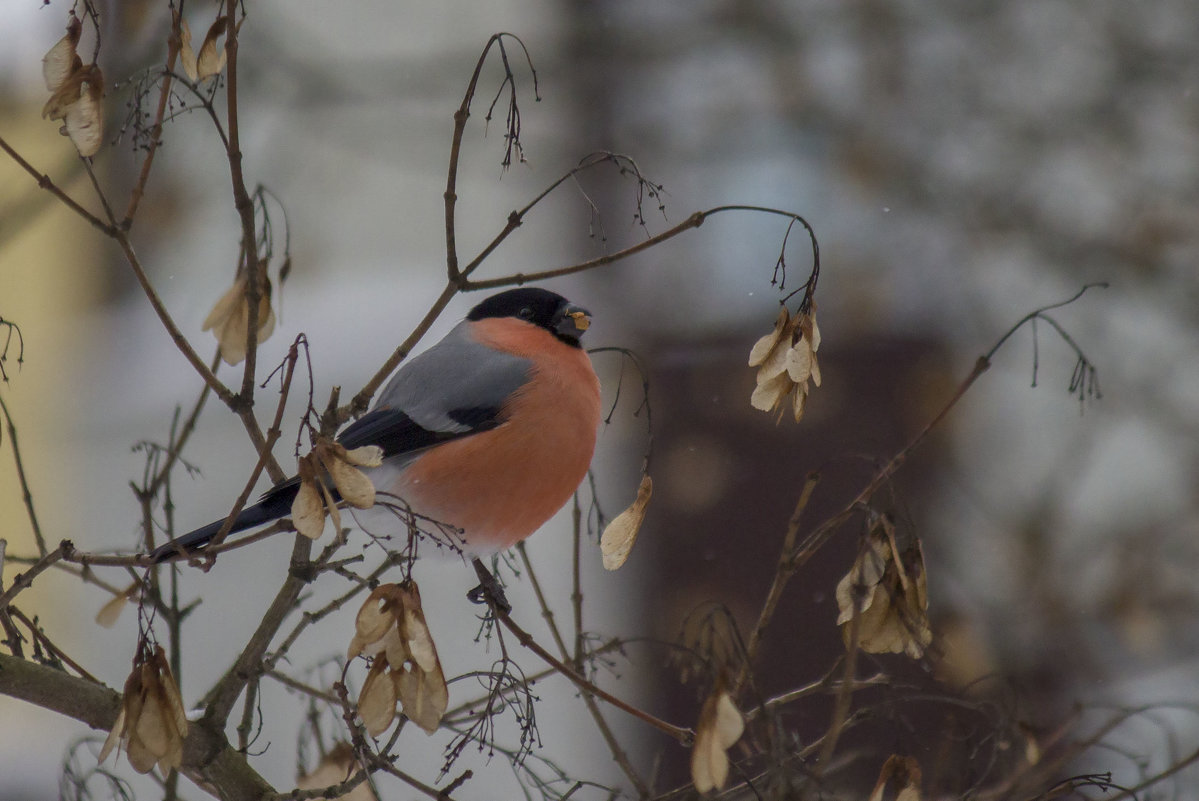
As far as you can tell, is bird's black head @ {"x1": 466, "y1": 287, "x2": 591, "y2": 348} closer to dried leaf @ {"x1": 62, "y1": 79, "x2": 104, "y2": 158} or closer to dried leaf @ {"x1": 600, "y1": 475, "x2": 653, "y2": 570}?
dried leaf @ {"x1": 600, "y1": 475, "x2": 653, "y2": 570}

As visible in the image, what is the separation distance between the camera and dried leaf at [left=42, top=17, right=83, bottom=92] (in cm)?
57

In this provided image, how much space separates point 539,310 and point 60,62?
0.54 metres

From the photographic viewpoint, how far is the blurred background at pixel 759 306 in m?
1.61

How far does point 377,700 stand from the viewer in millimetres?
528

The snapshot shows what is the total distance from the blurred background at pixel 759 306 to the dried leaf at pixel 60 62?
0.67 meters

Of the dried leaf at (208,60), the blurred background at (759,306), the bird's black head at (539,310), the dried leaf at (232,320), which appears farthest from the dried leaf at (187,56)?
the blurred background at (759,306)

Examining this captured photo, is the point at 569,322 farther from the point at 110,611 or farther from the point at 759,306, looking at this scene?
the point at 759,306

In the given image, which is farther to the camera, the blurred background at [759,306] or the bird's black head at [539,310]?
the blurred background at [759,306]

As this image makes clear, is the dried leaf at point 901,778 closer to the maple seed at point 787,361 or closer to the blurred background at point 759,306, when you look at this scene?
the maple seed at point 787,361

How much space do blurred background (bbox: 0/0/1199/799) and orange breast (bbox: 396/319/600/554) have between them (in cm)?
55

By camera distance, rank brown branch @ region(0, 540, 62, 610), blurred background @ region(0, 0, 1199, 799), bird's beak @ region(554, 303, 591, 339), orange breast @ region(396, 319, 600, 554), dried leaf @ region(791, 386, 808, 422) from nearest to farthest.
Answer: brown branch @ region(0, 540, 62, 610) → dried leaf @ region(791, 386, 808, 422) → orange breast @ region(396, 319, 600, 554) → bird's beak @ region(554, 303, 591, 339) → blurred background @ region(0, 0, 1199, 799)

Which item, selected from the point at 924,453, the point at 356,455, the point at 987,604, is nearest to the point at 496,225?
the point at 924,453

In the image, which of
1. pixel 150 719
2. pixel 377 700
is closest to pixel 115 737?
pixel 150 719

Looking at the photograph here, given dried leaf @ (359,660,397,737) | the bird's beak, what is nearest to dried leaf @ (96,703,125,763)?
dried leaf @ (359,660,397,737)
